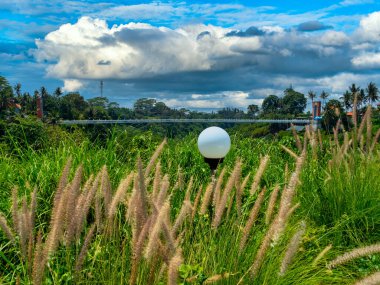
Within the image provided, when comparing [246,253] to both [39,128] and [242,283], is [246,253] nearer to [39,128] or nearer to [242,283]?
[242,283]

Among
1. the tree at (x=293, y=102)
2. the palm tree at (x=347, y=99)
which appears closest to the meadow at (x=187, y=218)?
the palm tree at (x=347, y=99)

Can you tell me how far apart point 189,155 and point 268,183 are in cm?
149

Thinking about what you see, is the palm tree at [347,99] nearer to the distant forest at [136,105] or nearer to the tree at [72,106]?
the distant forest at [136,105]

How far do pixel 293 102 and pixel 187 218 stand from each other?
16160cm

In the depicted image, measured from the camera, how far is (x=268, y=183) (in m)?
7.23

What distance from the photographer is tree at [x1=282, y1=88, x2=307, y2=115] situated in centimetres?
16075

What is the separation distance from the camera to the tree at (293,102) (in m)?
161


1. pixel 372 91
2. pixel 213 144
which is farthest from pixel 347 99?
pixel 213 144

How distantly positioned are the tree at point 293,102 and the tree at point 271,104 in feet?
6.37

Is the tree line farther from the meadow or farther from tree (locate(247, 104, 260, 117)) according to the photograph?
the meadow

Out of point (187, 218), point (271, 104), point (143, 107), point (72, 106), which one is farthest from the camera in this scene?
point (271, 104)

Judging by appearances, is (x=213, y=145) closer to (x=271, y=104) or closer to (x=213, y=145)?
A: (x=213, y=145)

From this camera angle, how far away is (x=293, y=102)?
529 ft

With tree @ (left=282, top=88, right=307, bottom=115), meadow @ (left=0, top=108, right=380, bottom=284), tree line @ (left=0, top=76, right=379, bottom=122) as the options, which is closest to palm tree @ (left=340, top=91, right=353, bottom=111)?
tree line @ (left=0, top=76, right=379, bottom=122)
